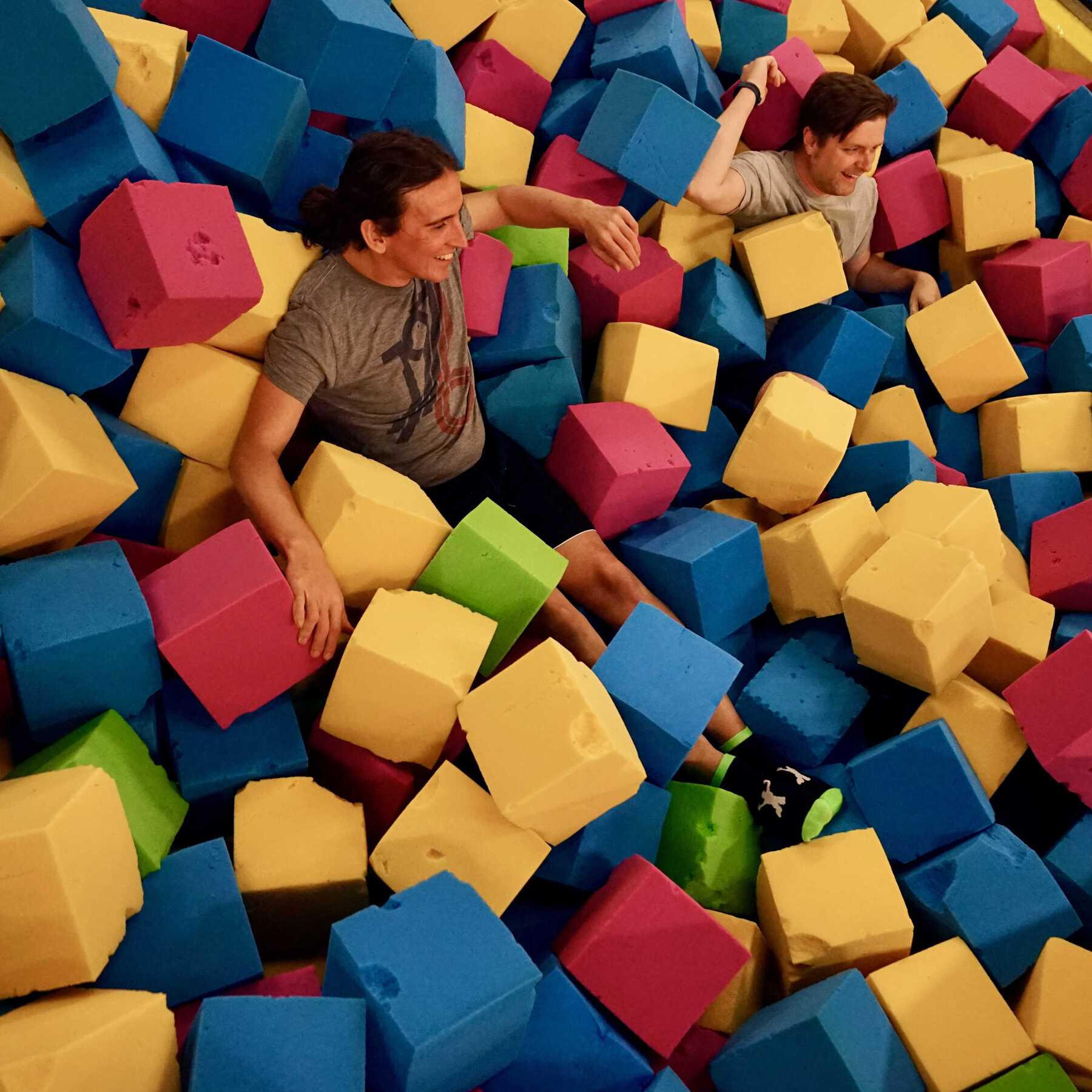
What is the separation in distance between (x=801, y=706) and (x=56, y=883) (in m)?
1.36

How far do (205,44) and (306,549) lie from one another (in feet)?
2.97

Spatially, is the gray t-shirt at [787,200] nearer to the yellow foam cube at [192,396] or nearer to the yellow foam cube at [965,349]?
the yellow foam cube at [965,349]

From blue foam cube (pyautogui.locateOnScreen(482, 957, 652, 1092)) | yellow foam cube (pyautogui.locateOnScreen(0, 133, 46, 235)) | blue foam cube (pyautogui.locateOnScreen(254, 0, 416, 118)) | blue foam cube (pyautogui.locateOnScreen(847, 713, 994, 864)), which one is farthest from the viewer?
blue foam cube (pyautogui.locateOnScreen(254, 0, 416, 118))

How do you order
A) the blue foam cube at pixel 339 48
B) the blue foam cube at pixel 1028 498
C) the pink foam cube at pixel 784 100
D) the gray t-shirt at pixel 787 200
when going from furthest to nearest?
Result: the pink foam cube at pixel 784 100 < the gray t-shirt at pixel 787 200 < the blue foam cube at pixel 1028 498 < the blue foam cube at pixel 339 48

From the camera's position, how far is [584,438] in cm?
221

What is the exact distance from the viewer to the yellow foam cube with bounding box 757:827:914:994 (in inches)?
68.8

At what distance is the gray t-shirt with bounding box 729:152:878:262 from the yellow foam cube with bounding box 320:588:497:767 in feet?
4.68

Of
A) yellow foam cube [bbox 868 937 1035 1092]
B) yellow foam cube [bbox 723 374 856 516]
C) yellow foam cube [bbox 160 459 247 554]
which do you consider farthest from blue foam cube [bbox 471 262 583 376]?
yellow foam cube [bbox 868 937 1035 1092]

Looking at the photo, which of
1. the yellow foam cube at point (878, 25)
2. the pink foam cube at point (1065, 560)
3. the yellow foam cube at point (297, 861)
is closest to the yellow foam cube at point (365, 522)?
the yellow foam cube at point (297, 861)

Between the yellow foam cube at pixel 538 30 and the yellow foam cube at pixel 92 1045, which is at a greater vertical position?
the yellow foam cube at pixel 538 30

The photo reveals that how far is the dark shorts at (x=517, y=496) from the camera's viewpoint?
2242mm

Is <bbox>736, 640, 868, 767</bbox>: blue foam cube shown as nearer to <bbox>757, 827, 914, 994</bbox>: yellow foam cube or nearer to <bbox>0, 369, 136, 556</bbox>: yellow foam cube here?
<bbox>757, 827, 914, 994</bbox>: yellow foam cube

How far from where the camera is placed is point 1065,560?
2.31m

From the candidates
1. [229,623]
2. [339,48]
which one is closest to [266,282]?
[339,48]
